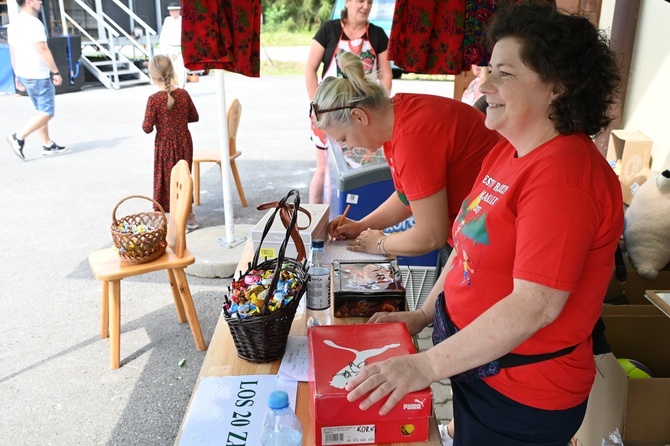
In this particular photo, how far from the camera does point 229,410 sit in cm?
143

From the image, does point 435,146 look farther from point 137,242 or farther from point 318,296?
point 137,242

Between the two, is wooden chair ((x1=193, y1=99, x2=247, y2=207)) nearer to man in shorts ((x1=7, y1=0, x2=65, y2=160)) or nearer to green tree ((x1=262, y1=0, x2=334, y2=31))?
man in shorts ((x1=7, y1=0, x2=65, y2=160))

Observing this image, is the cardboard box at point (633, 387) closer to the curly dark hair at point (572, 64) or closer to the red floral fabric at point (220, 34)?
the curly dark hair at point (572, 64)

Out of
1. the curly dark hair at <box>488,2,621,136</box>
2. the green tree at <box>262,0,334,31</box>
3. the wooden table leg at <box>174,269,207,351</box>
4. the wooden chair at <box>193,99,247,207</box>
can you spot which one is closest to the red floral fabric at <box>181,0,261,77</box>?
the wooden table leg at <box>174,269,207,351</box>

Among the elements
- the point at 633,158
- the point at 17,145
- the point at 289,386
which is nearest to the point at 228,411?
the point at 289,386

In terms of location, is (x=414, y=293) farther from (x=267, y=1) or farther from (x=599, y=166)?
(x=267, y=1)

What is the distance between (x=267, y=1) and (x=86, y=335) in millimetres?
26756

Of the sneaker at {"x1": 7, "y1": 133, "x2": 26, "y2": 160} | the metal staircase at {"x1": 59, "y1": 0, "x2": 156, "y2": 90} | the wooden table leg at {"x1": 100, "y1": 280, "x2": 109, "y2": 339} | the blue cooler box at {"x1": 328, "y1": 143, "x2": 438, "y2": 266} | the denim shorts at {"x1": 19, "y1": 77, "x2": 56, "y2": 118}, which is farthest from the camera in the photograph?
the metal staircase at {"x1": 59, "y1": 0, "x2": 156, "y2": 90}

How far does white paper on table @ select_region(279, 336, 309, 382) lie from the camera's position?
1555mm

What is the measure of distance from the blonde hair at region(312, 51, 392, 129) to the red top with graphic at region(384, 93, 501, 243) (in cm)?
8

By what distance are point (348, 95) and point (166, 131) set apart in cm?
326

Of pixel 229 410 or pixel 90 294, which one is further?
pixel 90 294

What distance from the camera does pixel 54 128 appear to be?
9289mm

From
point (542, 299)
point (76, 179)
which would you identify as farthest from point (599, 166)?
point (76, 179)
